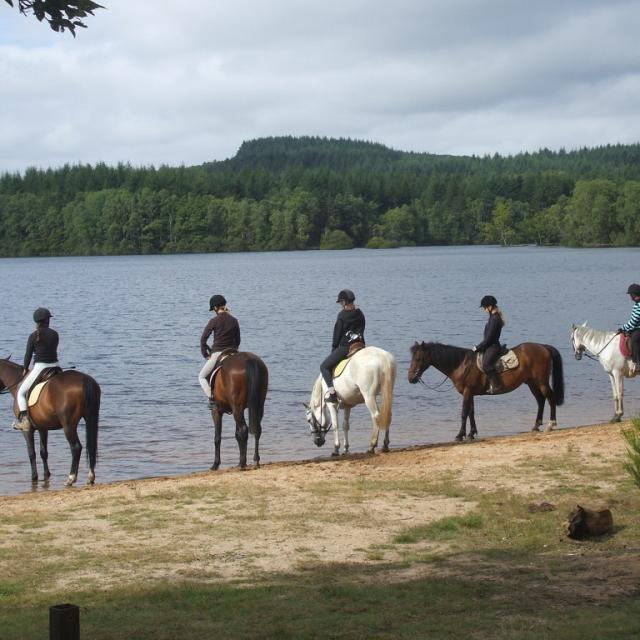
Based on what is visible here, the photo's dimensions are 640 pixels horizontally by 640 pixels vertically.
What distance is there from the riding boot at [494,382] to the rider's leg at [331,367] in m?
3.36

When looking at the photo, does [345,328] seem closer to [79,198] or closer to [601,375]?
[601,375]

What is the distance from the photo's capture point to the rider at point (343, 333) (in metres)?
17.0

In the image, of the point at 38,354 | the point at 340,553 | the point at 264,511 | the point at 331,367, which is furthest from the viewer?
the point at 331,367

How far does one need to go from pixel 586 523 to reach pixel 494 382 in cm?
875

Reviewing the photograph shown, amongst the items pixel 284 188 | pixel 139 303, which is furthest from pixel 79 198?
pixel 139 303

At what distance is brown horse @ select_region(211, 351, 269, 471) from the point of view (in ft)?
52.3

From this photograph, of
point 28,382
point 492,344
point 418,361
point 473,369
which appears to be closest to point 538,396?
point 473,369

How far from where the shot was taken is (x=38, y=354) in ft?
52.9

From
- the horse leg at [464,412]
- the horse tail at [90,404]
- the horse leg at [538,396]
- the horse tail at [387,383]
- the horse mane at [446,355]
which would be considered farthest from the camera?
the horse leg at [538,396]

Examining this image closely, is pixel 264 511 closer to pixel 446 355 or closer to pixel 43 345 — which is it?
pixel 43 345

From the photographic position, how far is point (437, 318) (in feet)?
182

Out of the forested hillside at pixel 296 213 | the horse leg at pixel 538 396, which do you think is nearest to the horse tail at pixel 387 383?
the horse leg at pixel 538 396

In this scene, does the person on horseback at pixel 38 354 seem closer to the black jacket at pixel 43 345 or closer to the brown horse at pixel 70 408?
the black jacket at pixel 43 345

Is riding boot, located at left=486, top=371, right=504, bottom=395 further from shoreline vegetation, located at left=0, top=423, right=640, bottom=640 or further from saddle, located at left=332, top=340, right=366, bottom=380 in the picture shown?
shoreline vegetation, located at left=0, top=423, right=640, bottom=640
